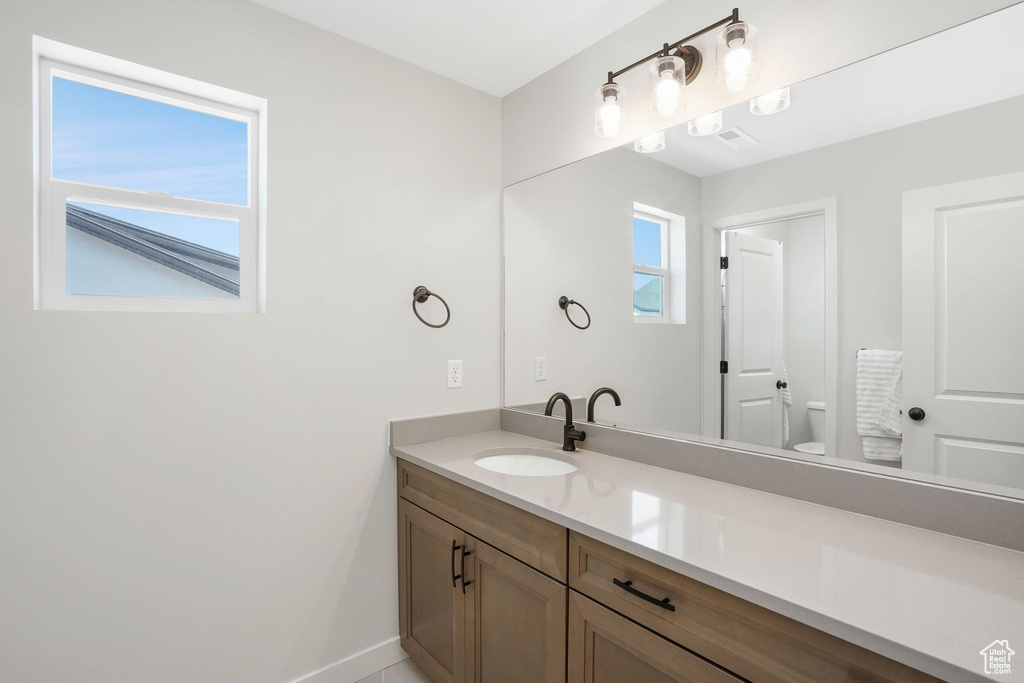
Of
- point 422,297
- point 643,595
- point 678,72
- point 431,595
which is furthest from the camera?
point 422,297

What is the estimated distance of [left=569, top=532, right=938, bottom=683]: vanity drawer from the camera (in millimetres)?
790

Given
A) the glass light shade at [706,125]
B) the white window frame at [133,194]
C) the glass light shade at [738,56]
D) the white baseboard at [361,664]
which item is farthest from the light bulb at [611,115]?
the white baseboard at [361,664]

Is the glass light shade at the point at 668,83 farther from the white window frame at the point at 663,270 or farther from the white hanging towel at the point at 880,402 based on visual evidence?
the white hanging towel at the point at 880,402

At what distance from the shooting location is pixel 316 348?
1813mm

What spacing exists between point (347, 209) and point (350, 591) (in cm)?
147

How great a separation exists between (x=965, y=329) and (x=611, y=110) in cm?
124

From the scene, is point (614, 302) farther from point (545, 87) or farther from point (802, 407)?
point (545, 87)

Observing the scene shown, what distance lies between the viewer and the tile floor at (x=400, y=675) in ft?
6.14

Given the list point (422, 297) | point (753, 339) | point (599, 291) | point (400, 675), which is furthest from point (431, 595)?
point (753, 339)

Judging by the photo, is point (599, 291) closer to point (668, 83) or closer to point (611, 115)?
point (611, 115)

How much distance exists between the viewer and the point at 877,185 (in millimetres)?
1205

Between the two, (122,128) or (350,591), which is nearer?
(122,128)

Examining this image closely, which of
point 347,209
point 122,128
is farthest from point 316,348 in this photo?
point 122,128

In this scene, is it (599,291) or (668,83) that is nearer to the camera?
(668,83)
